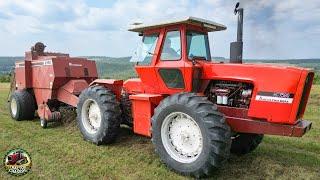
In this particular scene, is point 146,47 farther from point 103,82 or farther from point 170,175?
point 170,175

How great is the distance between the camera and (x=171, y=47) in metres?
7.38

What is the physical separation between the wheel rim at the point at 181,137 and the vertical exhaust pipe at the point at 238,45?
4.62ft

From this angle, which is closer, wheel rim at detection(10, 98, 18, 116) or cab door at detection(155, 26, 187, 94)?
cab door at detection(155, 26, 187, 94)

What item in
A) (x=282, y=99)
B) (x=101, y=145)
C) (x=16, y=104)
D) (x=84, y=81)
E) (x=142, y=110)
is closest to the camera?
(x=282, y=99)

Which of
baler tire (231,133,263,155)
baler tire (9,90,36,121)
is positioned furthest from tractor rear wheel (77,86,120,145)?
baler tire (9,90,36,121)

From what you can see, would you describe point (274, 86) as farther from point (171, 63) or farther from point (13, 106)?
point (13, 106)

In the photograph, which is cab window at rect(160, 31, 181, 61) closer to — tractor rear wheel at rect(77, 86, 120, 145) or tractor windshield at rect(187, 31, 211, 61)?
tractor windshield at rect(187, 31, 211, 61)

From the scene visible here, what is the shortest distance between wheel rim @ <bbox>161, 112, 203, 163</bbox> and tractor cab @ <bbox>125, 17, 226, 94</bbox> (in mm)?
662

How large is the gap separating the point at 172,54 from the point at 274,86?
2.04 m

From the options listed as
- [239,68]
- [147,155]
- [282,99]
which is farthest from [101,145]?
[282,99]

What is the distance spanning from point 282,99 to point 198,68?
64.7 inches

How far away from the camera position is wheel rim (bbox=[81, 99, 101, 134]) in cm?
876

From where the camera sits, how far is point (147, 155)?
757 cm

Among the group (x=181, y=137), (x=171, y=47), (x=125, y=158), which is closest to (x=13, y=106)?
(x=125, y=158)
